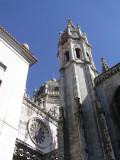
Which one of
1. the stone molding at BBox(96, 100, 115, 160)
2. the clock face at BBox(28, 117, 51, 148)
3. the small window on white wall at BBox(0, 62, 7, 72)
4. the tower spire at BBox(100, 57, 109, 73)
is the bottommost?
the stone molding at BBox(96, 100, 115, 160)

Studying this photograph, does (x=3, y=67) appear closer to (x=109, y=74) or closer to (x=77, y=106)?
(x=77, y=106)

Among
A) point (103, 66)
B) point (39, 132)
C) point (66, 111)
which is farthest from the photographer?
point (103, 66)

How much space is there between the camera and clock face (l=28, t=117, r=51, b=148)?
16.1m

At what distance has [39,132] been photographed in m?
17.2

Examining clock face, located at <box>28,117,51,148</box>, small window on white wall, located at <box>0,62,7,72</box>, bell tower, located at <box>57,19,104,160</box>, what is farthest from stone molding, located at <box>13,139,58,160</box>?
small window on white wall, located at <box>0,62,7,72</box>

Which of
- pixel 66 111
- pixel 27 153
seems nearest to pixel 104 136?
pixel 66 111

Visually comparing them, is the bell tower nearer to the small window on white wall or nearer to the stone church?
the stone church

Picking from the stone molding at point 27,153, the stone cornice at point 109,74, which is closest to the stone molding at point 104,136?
the stone cornice at point 109,74

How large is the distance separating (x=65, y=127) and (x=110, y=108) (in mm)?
3265

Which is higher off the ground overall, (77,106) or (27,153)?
(77,106)

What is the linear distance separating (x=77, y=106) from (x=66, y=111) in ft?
4.23

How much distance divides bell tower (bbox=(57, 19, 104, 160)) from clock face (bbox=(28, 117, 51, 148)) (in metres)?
5.15

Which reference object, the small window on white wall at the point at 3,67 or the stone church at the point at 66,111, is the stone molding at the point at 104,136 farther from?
Answer: the small window on white wall at the point at 3,67

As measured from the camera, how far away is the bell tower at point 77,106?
9.91 m
